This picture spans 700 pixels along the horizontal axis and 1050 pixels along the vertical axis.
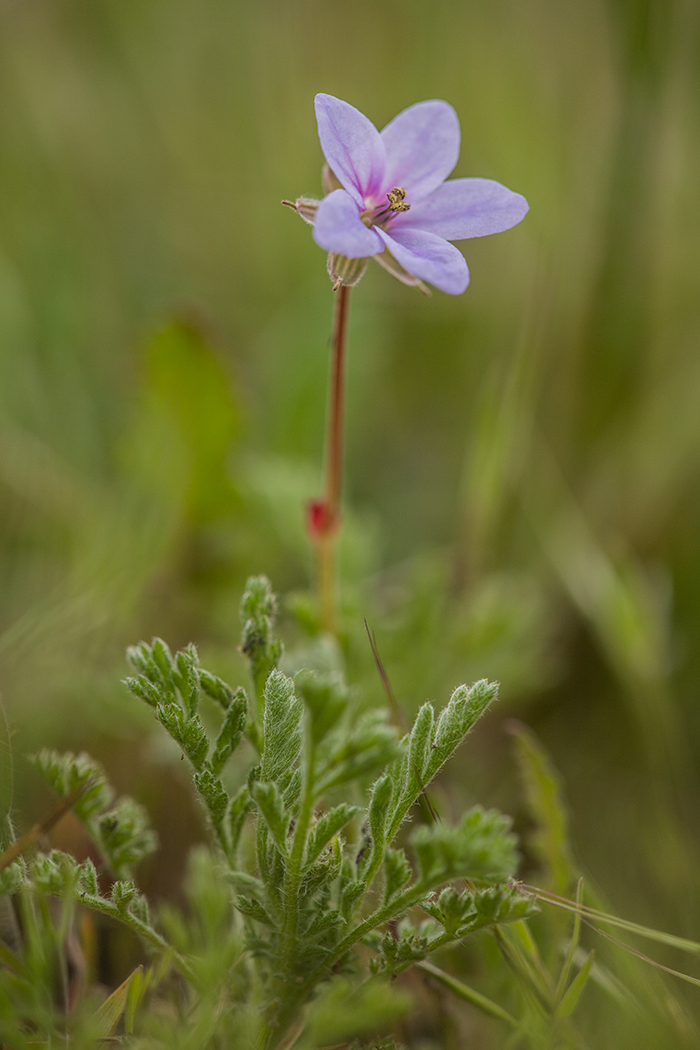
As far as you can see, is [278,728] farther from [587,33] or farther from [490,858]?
[587,33]

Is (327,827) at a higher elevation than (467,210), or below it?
below

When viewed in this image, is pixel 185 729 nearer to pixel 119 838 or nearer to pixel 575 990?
pixel 119 838

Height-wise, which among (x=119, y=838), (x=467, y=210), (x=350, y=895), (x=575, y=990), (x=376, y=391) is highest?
(x=376, y=391)

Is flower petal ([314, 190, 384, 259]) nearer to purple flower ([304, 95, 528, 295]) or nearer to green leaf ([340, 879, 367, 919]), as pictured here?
purple flower ([304, 95, 528, 295])

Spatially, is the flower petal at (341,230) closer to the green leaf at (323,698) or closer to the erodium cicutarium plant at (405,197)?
the erodium cicutarium plant at (405,197)

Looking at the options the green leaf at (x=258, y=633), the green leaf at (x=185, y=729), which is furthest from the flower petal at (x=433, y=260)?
the green leaf at (x=185, y=729)

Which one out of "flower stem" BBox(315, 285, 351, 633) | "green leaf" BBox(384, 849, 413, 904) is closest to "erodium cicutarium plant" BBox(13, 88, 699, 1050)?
"green leaf" BBox(384, 849, 413, 904)

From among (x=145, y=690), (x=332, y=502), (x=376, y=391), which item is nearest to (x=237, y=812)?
(x=145, y=690)
